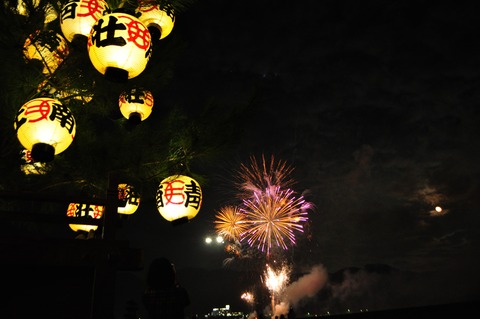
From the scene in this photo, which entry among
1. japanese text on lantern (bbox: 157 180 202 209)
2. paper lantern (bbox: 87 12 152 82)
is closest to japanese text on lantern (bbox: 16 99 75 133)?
Answer: paper lantern (bbox: 87 12 152 82)

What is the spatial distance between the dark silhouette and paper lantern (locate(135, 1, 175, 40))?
3.81 meters

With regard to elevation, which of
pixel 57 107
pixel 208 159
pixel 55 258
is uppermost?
pixel 208 159

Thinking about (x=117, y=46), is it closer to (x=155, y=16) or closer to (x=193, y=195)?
(x=155, y=16)

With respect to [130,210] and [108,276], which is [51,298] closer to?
[108,276]

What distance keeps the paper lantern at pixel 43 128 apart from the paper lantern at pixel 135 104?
4.94 feet

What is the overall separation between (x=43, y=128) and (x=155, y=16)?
242 centimetres

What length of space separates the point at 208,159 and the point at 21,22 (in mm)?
3819

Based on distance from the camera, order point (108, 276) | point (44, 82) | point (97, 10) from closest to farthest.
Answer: point (108, 276) → point (97, 10) → point (44, 82)

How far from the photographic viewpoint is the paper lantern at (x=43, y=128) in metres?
4.01

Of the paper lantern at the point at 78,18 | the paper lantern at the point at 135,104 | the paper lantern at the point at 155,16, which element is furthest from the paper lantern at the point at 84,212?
the paper lantern at the point at 155,16

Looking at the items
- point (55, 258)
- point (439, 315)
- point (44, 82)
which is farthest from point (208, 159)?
point (439, 315)

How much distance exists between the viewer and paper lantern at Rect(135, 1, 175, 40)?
5.12 meters

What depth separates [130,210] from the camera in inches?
261

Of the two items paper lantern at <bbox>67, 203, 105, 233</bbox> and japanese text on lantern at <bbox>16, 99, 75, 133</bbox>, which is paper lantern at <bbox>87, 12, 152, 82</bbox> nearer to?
japanese text on lantern at <bbox>16, 99, 75, 133</bbox>
